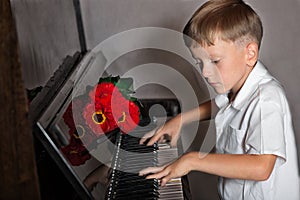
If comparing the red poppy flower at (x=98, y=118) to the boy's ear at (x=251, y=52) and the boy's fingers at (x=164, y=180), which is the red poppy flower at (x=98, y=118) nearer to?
the boy's fingers at (x=164, y=180)

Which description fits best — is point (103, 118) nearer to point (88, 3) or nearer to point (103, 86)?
point (103, 86)

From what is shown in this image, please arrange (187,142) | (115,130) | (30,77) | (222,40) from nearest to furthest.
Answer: (30,77), (222,40), (115,130), (187,142)

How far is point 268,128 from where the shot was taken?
1.15 meters

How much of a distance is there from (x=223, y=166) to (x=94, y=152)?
315 millimetres

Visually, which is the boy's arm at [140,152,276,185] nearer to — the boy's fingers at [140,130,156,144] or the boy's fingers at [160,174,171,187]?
the boy's fingers at [160,174,171,187]

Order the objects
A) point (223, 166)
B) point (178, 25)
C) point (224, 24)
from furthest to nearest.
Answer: point (178, 25), point (224, 24), point (223, 166)

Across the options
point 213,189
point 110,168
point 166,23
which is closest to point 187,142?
point 213,189

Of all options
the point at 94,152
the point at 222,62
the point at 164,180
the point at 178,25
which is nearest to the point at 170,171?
the point at 164,180

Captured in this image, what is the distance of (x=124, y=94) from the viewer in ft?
4.78

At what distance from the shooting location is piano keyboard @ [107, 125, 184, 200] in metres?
1.08

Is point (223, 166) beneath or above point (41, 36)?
beneath

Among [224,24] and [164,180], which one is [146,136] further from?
[224,24]

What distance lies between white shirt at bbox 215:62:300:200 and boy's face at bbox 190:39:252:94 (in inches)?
1.5

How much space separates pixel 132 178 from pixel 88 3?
2.93 ft
